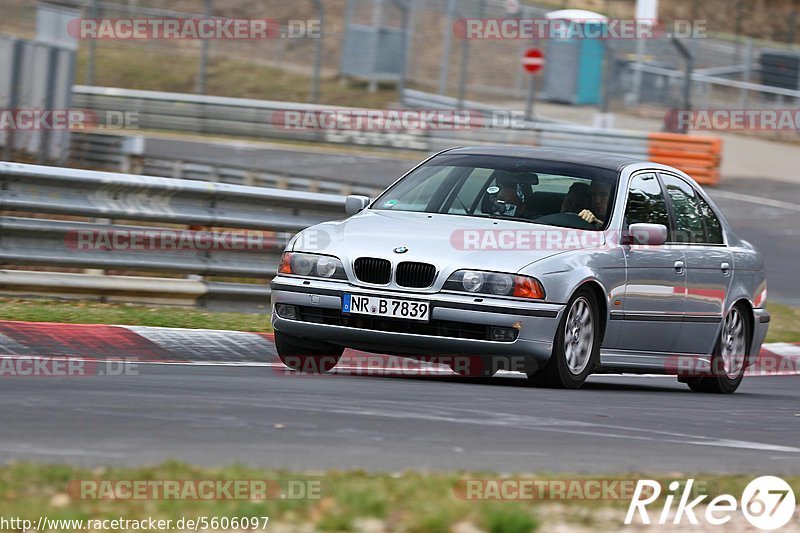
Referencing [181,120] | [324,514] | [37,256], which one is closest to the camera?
[324,514]

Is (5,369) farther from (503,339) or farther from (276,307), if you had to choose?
(503,339)

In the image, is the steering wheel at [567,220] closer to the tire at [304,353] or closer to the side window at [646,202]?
the side window at [646,202]

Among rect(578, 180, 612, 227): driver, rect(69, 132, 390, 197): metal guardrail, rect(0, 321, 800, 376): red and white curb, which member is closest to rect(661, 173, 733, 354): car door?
rect(578, 180, 612, 227): driver

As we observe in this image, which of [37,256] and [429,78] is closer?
Answer: [37,256]

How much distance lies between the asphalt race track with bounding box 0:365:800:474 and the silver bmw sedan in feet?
1.04

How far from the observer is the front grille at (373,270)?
320 inches

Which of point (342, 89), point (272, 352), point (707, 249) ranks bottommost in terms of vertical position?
point (272, 352)

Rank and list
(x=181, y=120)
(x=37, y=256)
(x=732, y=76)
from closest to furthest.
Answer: (x=37, y=256), (x=181, y=120), (x=732, y=76)

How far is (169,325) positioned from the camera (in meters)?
10.1

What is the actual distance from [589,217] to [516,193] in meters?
0.47

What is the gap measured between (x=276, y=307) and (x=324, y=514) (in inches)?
164

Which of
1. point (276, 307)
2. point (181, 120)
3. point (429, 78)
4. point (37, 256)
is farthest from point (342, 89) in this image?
point (276, 307)

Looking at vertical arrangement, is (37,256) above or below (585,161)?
below

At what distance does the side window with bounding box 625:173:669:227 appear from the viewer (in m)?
9.29
